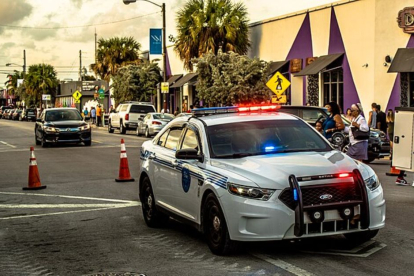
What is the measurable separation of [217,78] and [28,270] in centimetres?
3287

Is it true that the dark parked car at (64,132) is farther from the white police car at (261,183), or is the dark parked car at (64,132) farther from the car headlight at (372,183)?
the car headlight at (372,183)

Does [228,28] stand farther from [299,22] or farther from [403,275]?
[403,275]

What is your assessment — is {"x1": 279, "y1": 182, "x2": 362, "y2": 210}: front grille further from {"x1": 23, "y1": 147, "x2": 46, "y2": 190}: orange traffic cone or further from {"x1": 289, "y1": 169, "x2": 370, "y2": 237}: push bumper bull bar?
{"x1": 23, "y1": 147, "x2": 46, "y2": 190}: orange traffic cone

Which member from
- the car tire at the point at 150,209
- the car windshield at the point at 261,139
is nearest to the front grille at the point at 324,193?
the car windshield at the point at 261,139

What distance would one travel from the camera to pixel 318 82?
3688 cm

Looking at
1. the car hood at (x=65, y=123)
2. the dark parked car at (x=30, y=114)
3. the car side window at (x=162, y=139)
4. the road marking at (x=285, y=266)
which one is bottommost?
the dark parked car at (x=30, y=114)

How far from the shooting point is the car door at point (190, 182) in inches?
339

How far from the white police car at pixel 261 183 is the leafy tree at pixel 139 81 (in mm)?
47079

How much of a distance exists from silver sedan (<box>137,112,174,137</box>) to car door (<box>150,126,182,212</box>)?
26.4m

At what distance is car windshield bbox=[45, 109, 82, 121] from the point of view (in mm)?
31141

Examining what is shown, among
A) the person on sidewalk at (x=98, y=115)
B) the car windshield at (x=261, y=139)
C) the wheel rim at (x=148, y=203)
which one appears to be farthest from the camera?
the person on sidewalk at (x=98, y=115)

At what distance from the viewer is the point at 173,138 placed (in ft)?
33.2

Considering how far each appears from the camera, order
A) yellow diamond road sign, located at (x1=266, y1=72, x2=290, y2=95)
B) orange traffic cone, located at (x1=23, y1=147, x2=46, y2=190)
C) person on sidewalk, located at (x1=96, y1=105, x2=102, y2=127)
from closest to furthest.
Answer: orange traffic cone, located at (x1=23, y1=147, x2=46, y2=190) → yellow diamond road sign, located at (x1=266, y1=72, x2=290, y2=95) → person on sidewalk, located at (x1=96, y1=105, x2=102, y2=127)

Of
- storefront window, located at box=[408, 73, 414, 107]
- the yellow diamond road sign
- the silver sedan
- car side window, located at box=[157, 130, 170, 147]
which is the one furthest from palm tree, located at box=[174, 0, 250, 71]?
car side window, located at box=[157, 130, 170, 147]
